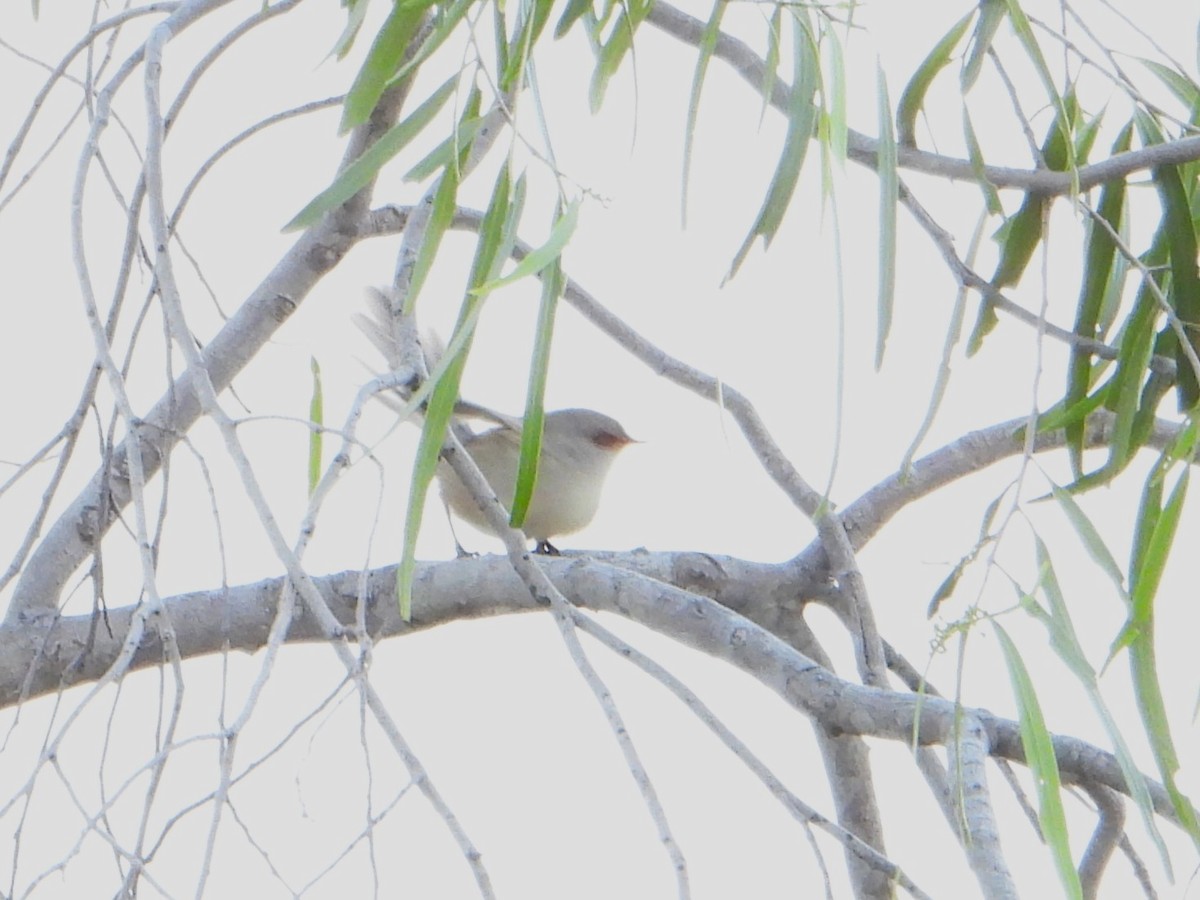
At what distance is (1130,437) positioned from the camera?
1.65 m

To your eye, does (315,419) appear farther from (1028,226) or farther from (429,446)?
(1028,226)

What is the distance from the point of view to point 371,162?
4.12 feet

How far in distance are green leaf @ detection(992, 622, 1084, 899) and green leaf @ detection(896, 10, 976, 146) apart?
67 cm

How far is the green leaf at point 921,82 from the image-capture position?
1654 millimetres

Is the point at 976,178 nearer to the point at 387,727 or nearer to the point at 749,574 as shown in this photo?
the point at 749,574

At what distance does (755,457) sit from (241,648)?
0.76 metres

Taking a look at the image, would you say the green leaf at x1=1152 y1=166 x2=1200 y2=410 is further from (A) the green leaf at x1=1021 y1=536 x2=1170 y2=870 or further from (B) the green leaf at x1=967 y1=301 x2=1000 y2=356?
(A) the green leaf at x1=1021 y1=536 x2=1170 y2=870

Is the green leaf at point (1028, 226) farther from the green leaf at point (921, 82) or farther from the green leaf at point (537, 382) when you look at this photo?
the green leaf at point (537, 382)

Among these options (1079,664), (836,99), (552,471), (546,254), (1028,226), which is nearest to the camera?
(546,254)

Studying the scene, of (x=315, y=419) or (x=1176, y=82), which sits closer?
(x=315, y=419)

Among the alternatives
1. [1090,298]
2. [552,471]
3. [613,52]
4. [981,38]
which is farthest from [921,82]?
[552,471]

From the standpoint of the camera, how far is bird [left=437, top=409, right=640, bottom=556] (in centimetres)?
292

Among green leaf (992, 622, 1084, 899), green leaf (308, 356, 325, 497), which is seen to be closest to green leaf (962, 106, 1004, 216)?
green leaf (992, 622, 1084, 899)

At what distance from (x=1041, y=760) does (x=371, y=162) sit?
2.29ft
